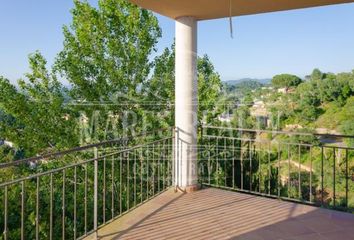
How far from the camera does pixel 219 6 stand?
3.43 m

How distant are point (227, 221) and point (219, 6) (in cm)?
237

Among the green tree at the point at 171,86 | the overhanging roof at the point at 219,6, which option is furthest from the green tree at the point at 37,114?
the overhanging roof at the point at 219,6

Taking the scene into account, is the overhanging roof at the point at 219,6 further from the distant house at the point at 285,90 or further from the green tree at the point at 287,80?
the green tree at the point at 287,80

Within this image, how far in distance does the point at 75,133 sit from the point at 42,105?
1277mm

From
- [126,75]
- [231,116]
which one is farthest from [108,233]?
[126,75]

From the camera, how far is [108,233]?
2877mm

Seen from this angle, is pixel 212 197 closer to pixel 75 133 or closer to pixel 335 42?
pixel 75 133

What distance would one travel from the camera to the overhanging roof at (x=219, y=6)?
3252 millimetres

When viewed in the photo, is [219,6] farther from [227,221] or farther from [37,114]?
[37,114]

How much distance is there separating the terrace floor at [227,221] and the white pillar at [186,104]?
0.36 metres

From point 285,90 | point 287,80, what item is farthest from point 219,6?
point 287,80

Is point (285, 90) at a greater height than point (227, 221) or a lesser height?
greater

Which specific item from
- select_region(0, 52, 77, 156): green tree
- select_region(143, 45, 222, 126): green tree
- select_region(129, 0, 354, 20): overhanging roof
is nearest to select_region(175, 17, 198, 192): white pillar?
select_region(129, 0, 354, 20): overhanging roof

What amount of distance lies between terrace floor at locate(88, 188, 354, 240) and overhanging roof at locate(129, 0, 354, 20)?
2.30 metres
